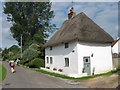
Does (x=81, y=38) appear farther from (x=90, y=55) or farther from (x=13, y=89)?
(x=13, y=89)

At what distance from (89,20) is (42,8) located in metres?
32.0

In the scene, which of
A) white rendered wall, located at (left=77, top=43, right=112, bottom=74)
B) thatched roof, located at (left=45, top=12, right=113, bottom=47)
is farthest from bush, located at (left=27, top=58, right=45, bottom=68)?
white rendered wall, located at (left=77, top=43, right=112, bottom=74)

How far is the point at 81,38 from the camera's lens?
2911 cm

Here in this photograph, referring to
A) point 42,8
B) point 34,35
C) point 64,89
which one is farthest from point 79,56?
point 42,8

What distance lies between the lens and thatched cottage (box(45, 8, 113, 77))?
2902 cm

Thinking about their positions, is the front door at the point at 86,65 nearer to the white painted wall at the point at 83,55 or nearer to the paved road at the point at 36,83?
the white painted wall at the point at 83,55

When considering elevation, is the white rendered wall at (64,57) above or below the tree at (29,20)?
below

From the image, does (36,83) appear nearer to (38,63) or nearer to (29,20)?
(38,63)

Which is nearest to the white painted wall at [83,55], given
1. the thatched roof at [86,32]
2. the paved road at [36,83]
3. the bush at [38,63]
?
the thatched roof at [86,32]

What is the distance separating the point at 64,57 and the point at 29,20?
30382mm

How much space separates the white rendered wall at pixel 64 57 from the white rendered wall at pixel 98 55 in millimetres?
697

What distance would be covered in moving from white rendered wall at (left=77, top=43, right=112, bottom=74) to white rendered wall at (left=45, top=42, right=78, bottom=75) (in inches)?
27.5

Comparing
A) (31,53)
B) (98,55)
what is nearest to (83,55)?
(98,55)

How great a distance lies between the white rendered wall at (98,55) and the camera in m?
29.1
